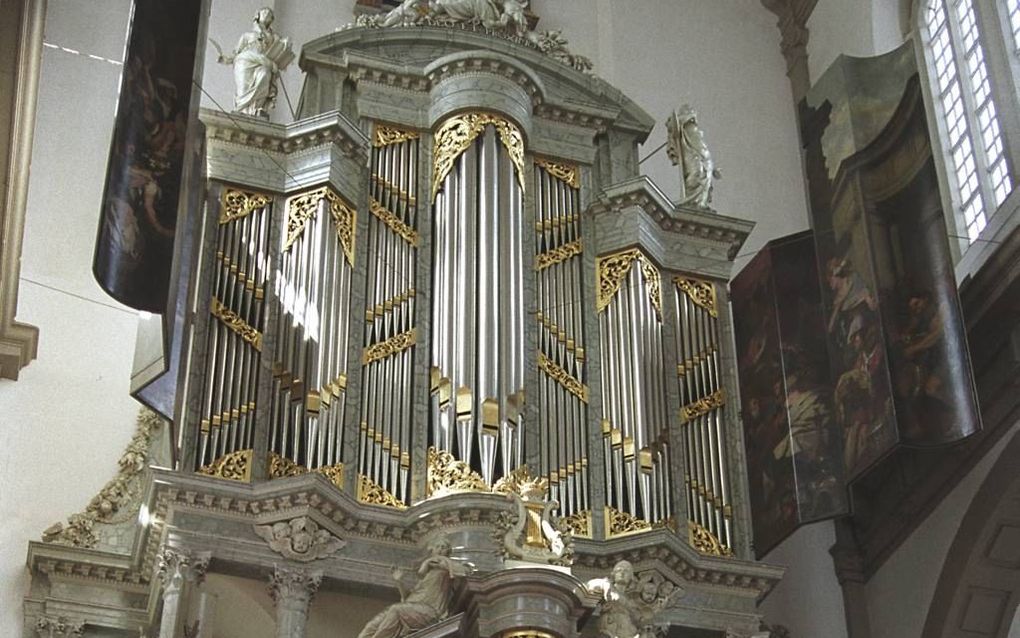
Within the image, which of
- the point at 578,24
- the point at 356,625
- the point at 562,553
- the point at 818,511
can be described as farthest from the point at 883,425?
the point at 578,24

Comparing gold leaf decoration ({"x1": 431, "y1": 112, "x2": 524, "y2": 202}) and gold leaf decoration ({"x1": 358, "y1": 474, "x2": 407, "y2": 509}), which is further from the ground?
gold leaf decoration ({"x1": 431, "y1": 112, "x2": 524, "y2": 202})

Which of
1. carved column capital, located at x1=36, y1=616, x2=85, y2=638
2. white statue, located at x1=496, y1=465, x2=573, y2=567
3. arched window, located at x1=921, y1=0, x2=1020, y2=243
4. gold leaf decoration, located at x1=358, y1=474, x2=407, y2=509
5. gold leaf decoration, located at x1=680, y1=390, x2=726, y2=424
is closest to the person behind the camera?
white statue, located at x1=496, y1=465, x2=573, y2=567

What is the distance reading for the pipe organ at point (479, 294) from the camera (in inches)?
494

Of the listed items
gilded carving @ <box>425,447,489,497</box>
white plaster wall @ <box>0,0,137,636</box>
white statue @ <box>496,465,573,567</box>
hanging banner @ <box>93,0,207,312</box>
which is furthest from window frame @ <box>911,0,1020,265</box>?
white plaster wall @ <box>0,0,137,636</box>

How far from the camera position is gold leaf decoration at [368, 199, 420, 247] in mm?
13641

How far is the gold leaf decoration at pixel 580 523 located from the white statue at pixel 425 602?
2.00m

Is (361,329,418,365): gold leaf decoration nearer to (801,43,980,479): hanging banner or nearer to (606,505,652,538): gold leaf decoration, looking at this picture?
(606,505,652,538): gold leaf decoration

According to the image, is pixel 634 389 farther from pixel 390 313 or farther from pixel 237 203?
pixel 237 203

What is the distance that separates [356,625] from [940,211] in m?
5.36

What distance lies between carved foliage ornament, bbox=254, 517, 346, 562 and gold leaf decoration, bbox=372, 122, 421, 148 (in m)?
3.81

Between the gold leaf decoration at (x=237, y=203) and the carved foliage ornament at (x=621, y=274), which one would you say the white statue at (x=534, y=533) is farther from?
the gold leaf decoration at (x=237, y=203)

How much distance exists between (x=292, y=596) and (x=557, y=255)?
401cm

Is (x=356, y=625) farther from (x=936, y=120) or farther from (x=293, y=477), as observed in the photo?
(x=936, y=120)

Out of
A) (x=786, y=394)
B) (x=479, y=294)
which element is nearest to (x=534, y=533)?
(x=479, y=294)
